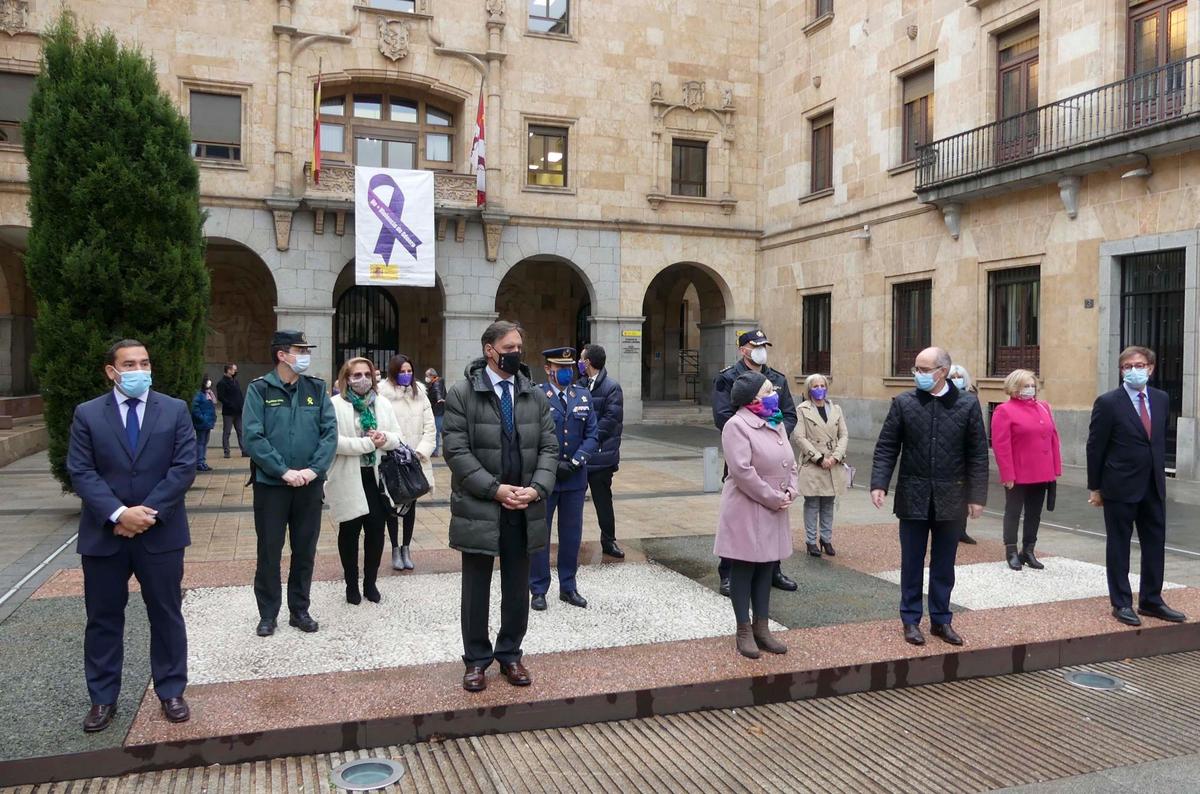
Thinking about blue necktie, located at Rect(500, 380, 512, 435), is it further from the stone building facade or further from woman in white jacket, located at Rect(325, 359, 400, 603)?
the stone building facade

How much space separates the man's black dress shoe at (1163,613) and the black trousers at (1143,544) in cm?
3

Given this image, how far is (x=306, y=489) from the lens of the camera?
599cm

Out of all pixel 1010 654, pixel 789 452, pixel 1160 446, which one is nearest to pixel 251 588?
pixel 789 452

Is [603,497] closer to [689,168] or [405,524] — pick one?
[405,524]

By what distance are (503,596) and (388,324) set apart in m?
25.7

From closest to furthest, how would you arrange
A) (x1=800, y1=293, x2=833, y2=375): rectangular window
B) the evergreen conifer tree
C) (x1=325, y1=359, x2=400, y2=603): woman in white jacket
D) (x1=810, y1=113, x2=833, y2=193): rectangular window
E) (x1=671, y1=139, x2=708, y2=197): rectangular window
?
(x1=325, y1=359, x2=400, y2=603): woman in white jacket
the evergreen conifer tree
(x1=810, y1=113, x2=833, y2=193): rectangular window
(x1=800, y1=293, x2=833, y2=375): rectangular window
(x1=671, y1=139, x2=708, y2=197): rectangular window

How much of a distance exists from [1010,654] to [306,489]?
182 inches

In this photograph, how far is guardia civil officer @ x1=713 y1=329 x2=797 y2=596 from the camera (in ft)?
23.8

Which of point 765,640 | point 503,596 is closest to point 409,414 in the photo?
point 503,596

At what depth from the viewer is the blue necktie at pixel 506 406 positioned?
16.6ft

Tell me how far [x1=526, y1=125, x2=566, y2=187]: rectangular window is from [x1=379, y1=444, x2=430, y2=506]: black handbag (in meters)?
18.7

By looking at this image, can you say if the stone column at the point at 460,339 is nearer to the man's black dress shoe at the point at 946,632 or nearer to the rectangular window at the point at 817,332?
the rectangular window at the point at 817,332

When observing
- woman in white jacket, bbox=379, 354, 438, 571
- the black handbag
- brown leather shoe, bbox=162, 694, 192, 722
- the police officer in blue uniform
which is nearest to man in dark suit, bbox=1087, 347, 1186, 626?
the police officer in blue uniform

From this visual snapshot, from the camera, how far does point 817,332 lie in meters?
24.2
